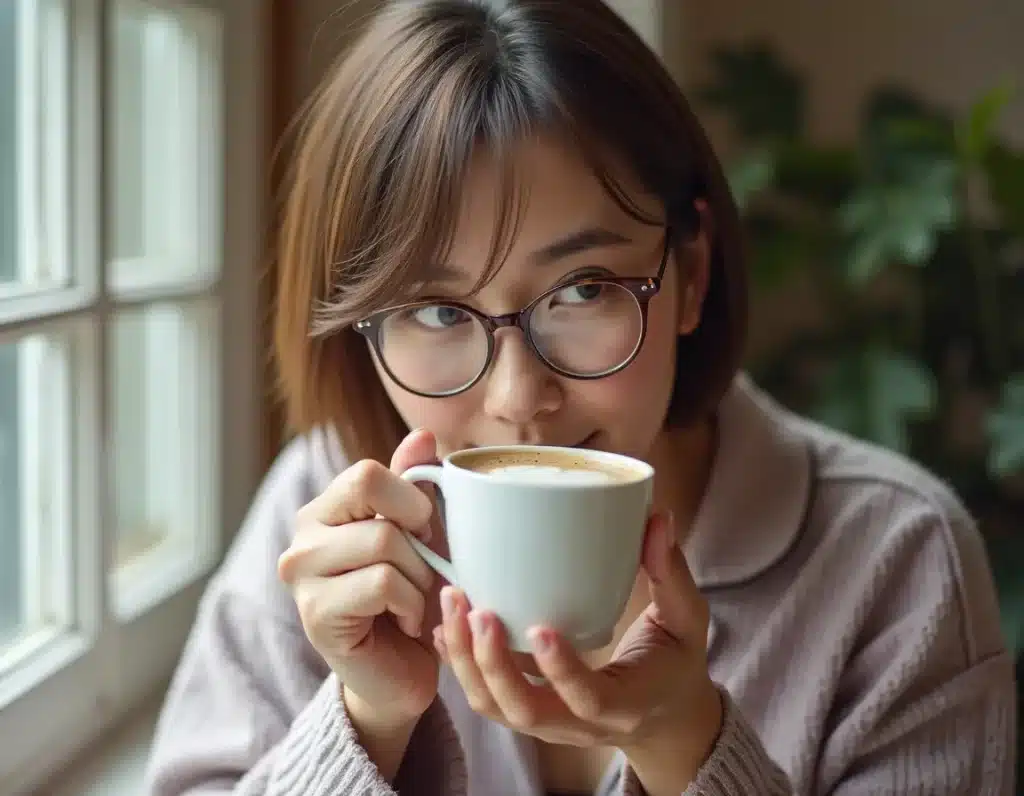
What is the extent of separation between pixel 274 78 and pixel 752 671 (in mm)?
1118

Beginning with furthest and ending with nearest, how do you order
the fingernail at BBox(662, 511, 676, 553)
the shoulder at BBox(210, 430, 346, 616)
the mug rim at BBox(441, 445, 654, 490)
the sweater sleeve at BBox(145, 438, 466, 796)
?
the shoulder at BBox(210, 430, 346, 616) < the sweater sleeve at BBox(145, 438, 466, 796) < the fingernail at BBox(662, 511, 676, 553) < the mug rim at BBox(441, 445, 654, 490)

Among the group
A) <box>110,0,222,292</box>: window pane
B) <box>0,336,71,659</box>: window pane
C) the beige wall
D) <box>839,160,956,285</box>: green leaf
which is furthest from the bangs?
the beige wall

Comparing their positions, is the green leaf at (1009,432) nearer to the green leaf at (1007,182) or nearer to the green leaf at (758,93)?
the green leaf at (1007,182)

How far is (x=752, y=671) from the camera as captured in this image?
113 centimetres

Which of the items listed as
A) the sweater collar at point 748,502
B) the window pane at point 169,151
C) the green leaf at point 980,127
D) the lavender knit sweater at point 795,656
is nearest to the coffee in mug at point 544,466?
the lavender knit sweater at point 795,656

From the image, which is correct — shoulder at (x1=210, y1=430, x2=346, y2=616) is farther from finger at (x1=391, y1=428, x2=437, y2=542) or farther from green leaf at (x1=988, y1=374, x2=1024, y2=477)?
green leaf at (x1=988, y1=374, x2=1024, y2=477)

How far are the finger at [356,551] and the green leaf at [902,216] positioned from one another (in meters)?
1.35

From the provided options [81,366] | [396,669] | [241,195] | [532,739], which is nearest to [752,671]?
[532,739]

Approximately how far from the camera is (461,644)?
2.35 feet

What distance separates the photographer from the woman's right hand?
0.79 metres

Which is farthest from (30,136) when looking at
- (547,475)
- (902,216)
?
(902,216)

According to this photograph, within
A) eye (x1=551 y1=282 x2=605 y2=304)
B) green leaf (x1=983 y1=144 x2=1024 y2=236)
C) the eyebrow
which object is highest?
green leaf (x1=983 y1=144 x2=1024 y2=236)

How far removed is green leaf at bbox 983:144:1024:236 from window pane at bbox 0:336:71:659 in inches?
62.5

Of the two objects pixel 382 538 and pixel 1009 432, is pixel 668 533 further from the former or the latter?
pixel 1009 432
